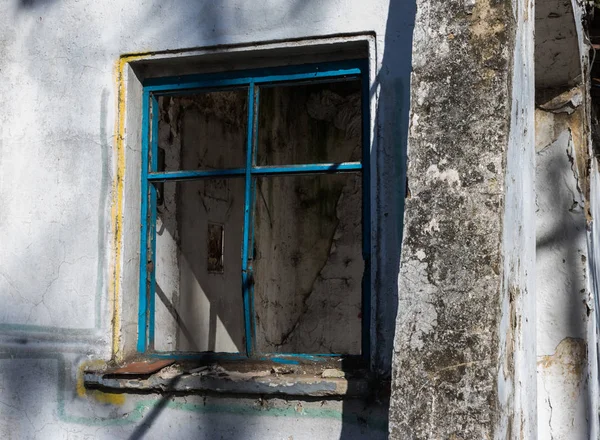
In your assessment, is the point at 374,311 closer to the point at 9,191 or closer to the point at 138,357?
the point at 138,357

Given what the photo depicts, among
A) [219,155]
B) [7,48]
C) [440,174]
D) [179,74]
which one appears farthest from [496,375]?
[219,155]

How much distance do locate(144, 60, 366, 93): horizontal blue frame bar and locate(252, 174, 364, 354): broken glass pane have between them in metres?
3.09

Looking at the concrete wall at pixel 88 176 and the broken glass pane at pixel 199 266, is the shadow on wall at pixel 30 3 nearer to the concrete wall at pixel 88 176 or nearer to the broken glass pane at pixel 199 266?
the concrete wall at pixel 88 176

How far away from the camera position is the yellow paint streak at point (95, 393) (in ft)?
11.6

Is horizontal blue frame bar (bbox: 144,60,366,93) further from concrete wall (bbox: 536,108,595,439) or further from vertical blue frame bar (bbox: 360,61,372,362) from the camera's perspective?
concrete wall (bbox: 536,108,595,439)

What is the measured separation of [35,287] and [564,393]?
2491 mm

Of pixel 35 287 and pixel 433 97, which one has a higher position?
pixel 433 97

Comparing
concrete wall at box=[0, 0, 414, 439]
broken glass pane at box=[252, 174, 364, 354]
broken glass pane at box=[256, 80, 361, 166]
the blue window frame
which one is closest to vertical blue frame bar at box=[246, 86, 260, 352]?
the blue window frame

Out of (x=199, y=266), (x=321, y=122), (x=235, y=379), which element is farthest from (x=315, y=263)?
(x=235, y=379)

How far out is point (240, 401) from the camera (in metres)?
3.36

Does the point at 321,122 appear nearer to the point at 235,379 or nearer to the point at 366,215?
the point at 366,215

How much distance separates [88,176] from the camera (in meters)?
3.71

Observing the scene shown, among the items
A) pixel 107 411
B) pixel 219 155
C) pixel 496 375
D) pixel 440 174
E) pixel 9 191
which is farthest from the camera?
pixel 219 155

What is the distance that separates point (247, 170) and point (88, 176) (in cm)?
74
